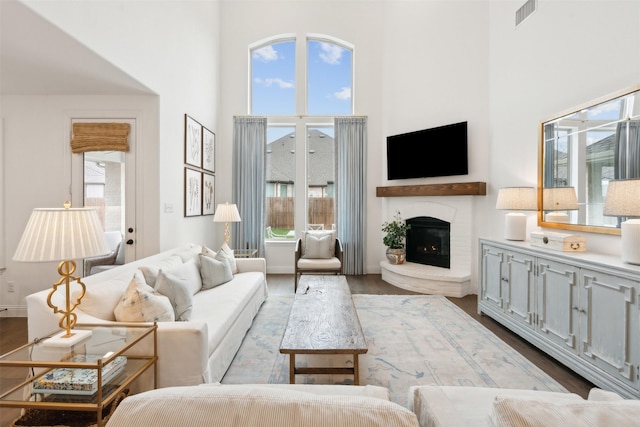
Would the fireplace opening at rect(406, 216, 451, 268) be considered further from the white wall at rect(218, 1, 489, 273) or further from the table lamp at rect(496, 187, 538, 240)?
the table lamp at rect(496, 187, 538, 240)

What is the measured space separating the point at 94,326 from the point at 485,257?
11.6 ft

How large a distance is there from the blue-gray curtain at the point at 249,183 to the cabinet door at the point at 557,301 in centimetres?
420

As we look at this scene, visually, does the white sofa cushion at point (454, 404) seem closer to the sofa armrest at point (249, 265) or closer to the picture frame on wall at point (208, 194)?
the sofa armrest at point (249, 265)

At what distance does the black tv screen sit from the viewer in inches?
178

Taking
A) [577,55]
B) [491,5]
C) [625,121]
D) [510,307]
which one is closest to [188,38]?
[491,5]

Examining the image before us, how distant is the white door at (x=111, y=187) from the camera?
329 centimetres

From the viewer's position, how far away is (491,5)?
4.23 m

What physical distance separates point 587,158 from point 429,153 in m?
2.28

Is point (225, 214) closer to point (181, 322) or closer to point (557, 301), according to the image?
point (181, 322)

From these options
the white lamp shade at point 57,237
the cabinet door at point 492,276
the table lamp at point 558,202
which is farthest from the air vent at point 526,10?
the white lamp shade at point 57,237

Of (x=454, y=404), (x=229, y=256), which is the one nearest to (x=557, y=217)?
(x=454, y=404)

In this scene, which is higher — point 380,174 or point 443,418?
point 380,174

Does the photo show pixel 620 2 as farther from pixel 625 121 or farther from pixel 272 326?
pixel 272 326

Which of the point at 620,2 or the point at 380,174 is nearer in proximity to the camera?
the point at 620,2
